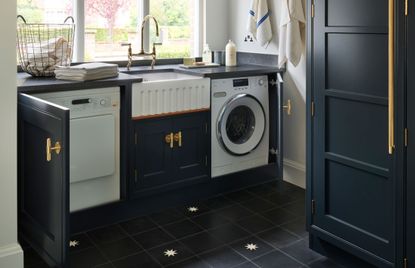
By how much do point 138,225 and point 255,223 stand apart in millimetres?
805

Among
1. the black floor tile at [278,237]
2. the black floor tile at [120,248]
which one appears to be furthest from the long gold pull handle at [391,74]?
the black floor tile at [120,248]

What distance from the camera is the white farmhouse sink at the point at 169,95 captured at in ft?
11.3

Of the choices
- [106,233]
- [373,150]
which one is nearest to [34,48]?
[106,233]

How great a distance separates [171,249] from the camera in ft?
10.1

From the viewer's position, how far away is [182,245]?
3.14 m

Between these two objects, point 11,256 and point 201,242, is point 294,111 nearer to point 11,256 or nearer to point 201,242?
point 201,242

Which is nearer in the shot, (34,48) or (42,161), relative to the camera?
(42,161)

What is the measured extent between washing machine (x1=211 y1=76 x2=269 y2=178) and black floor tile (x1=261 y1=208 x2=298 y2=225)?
56cm

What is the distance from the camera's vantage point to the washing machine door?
12.9 ft

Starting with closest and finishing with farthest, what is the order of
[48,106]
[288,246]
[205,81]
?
[48,106] → [288,246] → [205,81]

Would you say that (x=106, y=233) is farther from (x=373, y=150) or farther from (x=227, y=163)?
(x=373, y=150)

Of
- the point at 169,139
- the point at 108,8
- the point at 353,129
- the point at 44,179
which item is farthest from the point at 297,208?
the point at 108,8

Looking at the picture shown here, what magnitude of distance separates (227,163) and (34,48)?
5.55ft

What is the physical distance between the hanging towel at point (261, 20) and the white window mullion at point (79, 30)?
4.66 ft
